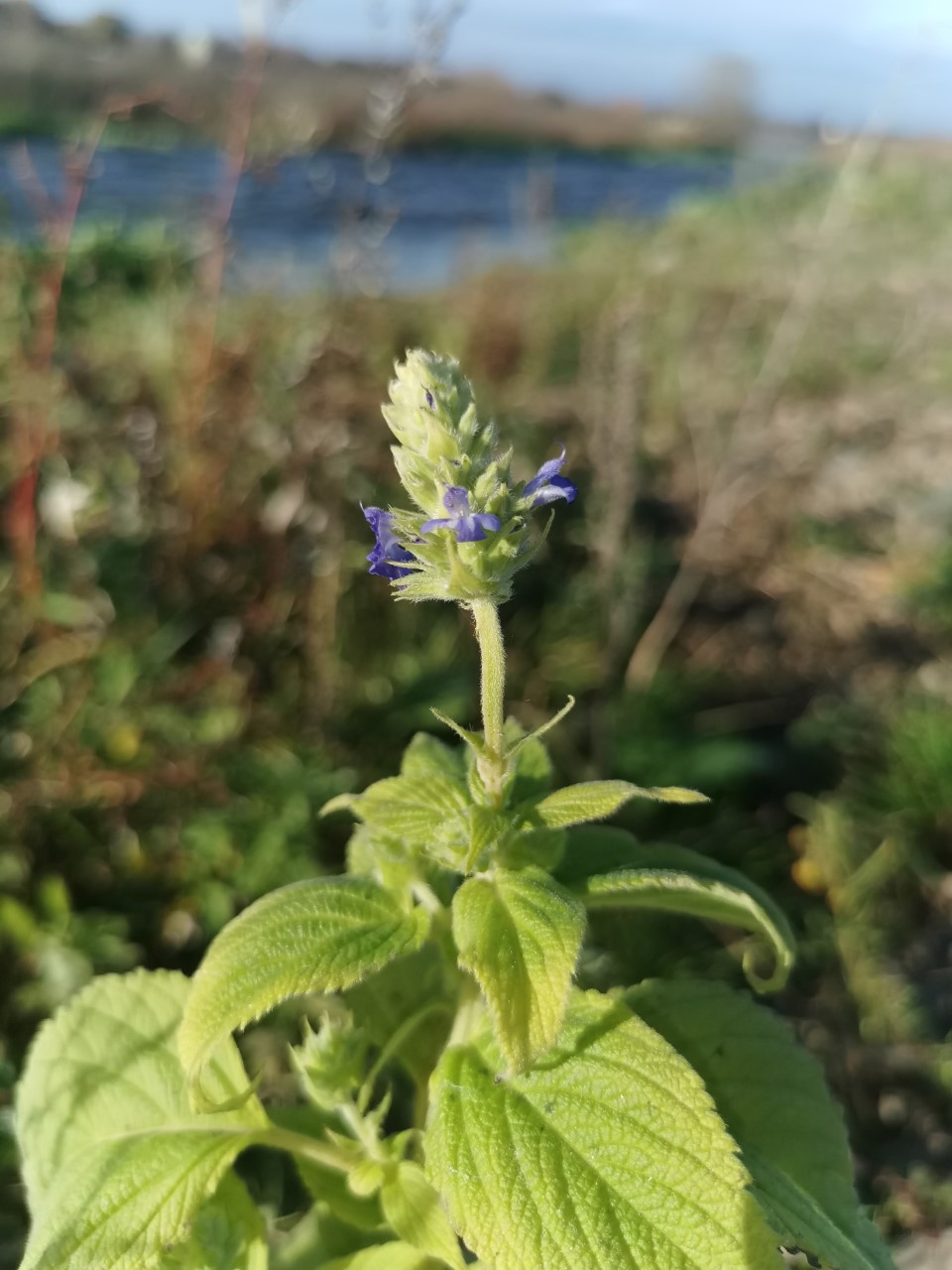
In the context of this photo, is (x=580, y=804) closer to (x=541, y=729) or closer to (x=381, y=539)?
(x=541, y=729)

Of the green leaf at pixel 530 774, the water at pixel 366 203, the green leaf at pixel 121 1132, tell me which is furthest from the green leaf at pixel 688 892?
the water at pixel 366 203

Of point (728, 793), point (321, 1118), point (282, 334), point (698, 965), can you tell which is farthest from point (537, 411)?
point (321, 1118)

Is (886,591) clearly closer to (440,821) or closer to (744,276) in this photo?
(440,821)

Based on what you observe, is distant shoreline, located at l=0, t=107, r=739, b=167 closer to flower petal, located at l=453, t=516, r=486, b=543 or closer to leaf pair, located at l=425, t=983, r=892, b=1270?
flower petal, located at l=453, t=516, r=486, b=543

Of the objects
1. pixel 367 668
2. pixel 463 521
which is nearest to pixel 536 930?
pixel 463 521

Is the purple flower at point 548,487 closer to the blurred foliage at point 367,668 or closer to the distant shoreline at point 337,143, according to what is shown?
the blurred foliage at point 367,668

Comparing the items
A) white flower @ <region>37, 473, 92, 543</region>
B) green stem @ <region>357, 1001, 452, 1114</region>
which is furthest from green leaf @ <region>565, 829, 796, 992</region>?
white flower @ <region>37, 473, 92, 543</region>
